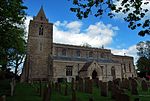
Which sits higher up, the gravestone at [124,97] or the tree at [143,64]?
the tree at [143,64]

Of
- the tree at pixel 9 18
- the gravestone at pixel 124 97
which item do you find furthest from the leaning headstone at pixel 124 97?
the tree at pixel 9 18

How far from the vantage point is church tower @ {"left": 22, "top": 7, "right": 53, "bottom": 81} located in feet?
120

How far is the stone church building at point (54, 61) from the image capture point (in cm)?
3612

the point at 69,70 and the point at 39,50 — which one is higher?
the point at 39,50

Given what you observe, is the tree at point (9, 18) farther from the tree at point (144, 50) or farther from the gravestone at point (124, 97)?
the tree at point (144, 50)

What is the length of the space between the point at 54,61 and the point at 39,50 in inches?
227

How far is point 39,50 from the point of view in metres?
39.5

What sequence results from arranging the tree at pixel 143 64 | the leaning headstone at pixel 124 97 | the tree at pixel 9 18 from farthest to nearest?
the tree at pixel 143 64, the tree at pixel 9 18, the leaning headstone at pixel 124 97

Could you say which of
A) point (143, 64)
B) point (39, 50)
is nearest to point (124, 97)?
point (39, 50)

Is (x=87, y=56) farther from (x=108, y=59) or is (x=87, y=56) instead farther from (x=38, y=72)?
(x=38, y=72)

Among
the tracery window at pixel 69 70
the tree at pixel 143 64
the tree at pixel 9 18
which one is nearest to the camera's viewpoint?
the tree at pixel 9 18

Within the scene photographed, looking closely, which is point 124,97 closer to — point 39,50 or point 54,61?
point 54,61

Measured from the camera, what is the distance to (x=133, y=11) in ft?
24.3

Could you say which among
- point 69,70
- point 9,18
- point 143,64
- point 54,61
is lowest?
point 69,70
